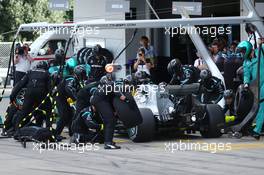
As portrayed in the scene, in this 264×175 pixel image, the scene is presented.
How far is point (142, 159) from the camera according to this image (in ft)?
40.0

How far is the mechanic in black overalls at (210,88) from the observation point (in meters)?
15.4

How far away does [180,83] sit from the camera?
15188 millimetres

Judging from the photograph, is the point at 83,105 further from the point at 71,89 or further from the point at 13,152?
the point at 13,152

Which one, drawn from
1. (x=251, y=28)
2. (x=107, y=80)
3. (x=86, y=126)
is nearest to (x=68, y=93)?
(x=86, y=126)

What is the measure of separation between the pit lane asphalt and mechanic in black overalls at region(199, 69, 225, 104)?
122 centimetres

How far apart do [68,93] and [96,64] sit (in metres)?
1.15

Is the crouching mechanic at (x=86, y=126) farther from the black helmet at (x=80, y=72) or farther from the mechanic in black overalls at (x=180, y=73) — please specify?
the mechanic in black overalls at (x=180, y=73)

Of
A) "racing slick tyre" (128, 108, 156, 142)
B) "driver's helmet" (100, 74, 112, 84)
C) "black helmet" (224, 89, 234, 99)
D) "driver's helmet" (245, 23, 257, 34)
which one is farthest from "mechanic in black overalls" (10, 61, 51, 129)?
"driver's helmet" (245, 23, 257, 34)

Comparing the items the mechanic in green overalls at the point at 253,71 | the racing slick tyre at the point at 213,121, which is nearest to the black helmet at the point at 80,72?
the racing slick tyre at the point at 213,121

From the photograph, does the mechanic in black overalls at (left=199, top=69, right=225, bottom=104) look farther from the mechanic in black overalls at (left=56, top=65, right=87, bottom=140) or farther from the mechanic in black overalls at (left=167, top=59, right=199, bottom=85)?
the mechanic in black overalls at (left=56, top=65, right=87, bottom=140)

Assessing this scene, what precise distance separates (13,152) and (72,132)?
1.64 metres

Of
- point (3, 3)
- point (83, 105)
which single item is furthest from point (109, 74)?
point (3, 3)

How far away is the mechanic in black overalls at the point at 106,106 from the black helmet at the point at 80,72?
1046mm

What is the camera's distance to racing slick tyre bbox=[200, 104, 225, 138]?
1477 cm
